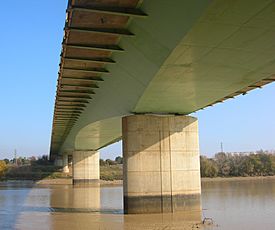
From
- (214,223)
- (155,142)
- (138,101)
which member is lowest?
(214,223)

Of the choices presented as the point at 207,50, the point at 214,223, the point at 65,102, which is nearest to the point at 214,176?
Answer: the point at 65,102

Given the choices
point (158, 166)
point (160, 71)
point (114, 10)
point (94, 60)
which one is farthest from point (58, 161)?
point (114, 10)

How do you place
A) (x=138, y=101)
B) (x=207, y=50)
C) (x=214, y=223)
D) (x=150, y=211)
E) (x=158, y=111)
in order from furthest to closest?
(x=158, y=111)
(x=150, y=211)
(x=138, y=101)
(x=214, y=223)
(x=207, y=50)

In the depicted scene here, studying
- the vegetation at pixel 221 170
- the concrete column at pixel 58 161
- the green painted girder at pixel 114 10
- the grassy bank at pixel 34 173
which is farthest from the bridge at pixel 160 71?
the concrete column at pixel 58 161

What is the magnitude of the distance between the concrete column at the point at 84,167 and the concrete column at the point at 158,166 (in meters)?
45.5

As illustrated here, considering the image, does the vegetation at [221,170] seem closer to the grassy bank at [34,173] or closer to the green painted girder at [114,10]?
the grassy bank at [34,173]

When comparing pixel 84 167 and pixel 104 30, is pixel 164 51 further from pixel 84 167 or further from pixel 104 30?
pixel 84 167

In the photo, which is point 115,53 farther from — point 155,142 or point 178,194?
point 178,194

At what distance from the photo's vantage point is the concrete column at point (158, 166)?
25594 millimetres

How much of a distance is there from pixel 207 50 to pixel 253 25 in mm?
2552

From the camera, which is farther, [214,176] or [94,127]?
[214,176]

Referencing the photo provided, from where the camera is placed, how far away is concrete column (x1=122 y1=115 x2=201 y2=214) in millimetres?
25594

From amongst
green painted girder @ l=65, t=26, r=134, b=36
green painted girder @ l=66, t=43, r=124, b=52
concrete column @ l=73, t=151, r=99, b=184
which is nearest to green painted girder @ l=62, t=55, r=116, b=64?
green painted girder @ l=66, t=43, r=124, b=52

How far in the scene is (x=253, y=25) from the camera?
496 inches
